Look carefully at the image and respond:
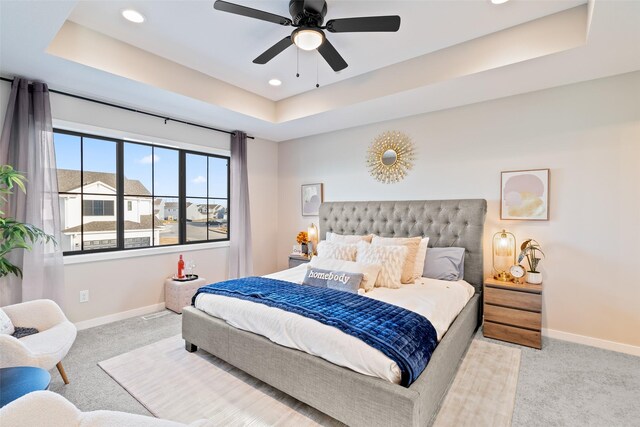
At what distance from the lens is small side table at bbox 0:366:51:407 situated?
4.87 feet

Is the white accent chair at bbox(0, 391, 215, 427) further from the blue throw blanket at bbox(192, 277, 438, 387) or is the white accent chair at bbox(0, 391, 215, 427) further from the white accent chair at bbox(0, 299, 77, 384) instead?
the white accent chair at bbox(0, 299, 77, 384)

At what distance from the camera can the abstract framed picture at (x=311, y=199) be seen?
493cm

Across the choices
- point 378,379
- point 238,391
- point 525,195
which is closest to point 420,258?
point 525,195

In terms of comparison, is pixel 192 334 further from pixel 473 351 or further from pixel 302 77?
pixel 302 77

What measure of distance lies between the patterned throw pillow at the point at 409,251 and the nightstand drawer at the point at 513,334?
91 centimetres

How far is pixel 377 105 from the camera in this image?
354 cm

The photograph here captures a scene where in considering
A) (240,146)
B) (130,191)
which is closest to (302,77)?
(240,146)

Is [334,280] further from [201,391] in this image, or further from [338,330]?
[201,391]

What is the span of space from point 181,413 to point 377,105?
11.3 feet

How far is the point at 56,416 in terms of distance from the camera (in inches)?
40.4

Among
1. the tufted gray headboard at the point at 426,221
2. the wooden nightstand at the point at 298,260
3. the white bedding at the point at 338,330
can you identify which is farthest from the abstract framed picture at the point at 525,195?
the wooden nightstand at the point at 298,260

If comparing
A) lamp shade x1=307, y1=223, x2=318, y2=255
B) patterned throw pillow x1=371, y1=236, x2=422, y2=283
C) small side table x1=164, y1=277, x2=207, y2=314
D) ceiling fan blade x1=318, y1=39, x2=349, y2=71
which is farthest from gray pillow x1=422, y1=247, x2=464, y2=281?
small side table x1=164, y1=277, x2=207, y2=314

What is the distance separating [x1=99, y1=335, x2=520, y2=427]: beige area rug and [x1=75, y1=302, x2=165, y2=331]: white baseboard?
1.02 meters

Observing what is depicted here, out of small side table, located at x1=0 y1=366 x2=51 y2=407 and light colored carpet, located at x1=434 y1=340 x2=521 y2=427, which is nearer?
small side table, located at x1=0 y1=366 x2=51 y2=407
